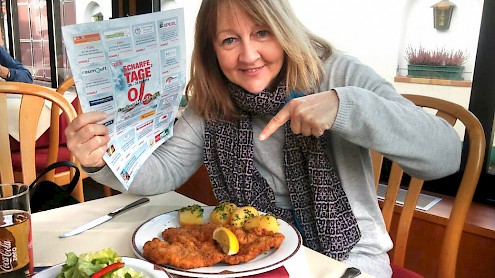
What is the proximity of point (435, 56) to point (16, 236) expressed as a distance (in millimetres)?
1677

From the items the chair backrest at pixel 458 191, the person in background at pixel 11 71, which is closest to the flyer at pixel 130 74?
the chair backrest at pixel 458 191

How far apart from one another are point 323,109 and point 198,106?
466mm

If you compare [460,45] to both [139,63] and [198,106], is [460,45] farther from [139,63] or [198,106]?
[139,63]

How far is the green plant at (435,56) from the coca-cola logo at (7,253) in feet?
5.51

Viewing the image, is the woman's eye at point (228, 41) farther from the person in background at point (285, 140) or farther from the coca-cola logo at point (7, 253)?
the coca-cola logo at point (7, 253)

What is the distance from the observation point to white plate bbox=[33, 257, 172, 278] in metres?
0.65

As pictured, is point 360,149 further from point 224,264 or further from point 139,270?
point 139,270

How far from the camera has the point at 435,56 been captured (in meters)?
1.85

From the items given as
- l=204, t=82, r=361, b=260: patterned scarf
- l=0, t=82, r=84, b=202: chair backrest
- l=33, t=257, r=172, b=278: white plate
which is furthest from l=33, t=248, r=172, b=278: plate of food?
Result: l=0, t=82, r=84, b=202: chair backrest

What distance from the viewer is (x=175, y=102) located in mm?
1000

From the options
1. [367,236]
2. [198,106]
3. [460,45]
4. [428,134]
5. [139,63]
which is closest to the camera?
[139,63]

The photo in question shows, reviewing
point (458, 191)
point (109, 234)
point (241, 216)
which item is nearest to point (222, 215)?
point (241, 216)

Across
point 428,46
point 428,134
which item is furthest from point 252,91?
point 428,46

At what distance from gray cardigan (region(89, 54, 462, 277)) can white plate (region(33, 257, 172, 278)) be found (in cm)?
37
